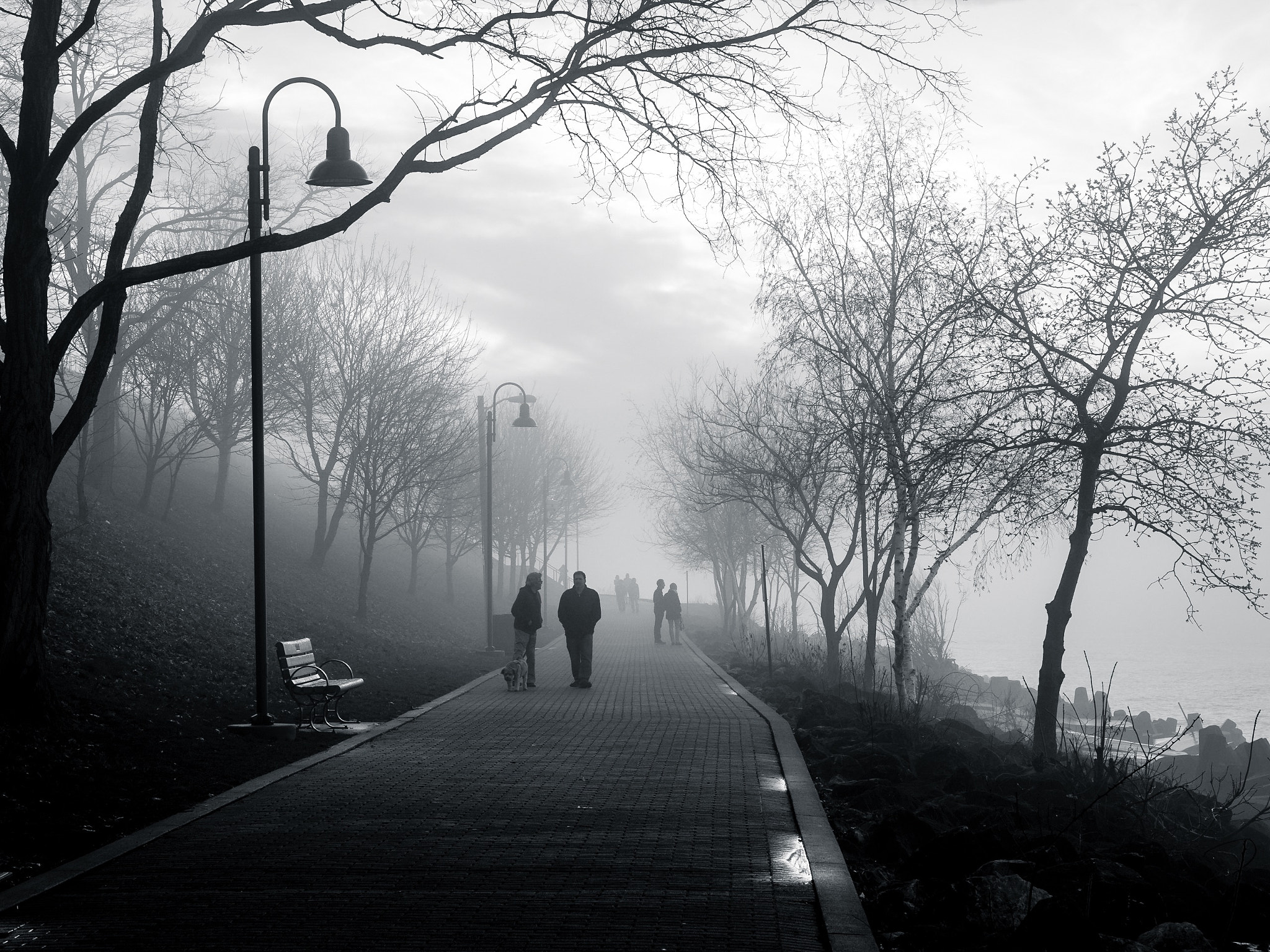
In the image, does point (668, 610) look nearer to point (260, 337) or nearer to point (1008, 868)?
point (260, 337)

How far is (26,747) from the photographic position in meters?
8.66

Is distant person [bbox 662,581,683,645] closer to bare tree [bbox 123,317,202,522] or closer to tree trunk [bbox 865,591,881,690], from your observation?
tree trunk [bbox 865,591,881,690]

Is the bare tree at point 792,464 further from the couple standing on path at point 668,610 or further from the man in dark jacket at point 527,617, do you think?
the couple standing on path at point 668,610

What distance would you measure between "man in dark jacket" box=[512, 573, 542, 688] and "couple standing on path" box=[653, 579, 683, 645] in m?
14.5

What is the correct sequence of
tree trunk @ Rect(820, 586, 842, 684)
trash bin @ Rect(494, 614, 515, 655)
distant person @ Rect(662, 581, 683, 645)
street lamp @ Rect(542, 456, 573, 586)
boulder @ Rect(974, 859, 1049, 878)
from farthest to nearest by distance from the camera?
street lamp @ Rect(542, 456, 573, 586)
distant person @ Rect(662, 581, 683, 645)
trash bin @ Rect(494, 614, 515, 655)
tree trunk @ Rect(820, 586, 842, 684)
boulder @ Rect(974, 859, 1049, 878)

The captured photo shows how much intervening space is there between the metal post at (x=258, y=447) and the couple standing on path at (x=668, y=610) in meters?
21.6

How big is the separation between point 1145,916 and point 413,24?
364 inches

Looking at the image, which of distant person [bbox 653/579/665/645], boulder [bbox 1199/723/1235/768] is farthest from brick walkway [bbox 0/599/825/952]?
distant person [bbox 653/579/665/645]

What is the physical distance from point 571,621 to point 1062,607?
7.72 m

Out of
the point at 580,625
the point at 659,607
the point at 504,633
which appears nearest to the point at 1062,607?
the point at 580,625

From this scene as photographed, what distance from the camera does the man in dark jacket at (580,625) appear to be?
1831 cm

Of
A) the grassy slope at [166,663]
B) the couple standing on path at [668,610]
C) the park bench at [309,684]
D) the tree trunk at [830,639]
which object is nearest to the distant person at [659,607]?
the couple standing on path at [668,610]

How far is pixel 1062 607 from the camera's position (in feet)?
44.1

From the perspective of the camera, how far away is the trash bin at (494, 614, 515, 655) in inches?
1083
